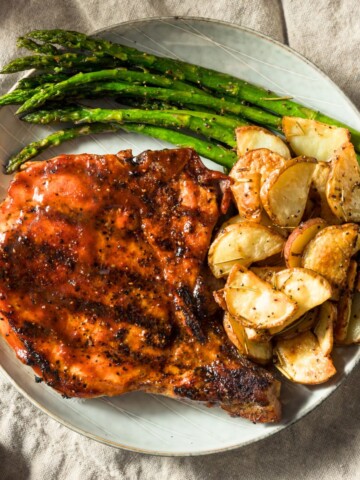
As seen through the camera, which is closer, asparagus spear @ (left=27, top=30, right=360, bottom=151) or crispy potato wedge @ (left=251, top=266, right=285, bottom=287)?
crispy potato wedge @ (left=251, top=266, right=285, bottom=287)

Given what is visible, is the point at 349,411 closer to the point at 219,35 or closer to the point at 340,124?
the point at 340,124

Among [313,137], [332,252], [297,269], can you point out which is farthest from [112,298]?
[313,137]

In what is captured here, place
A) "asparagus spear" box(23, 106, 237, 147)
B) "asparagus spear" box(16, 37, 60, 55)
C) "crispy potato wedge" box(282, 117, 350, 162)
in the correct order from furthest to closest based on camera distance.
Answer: "asparagus spear" box(16, 37, 60, 55) → "asparagus spear" box(23, 106, 237, 147) → "crispy potato wedge" box(282, 117, 350, 162)

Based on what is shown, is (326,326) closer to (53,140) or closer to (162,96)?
(162,96)

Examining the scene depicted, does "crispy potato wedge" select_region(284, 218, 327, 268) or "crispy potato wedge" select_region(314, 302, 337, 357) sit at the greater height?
"crispy potato wedge" select_region(284, 218, 327, 268)

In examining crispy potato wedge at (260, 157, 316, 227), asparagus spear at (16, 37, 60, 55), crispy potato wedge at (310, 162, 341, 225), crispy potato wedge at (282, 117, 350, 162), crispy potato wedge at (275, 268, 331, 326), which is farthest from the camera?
asparagus spear at (16, 37, 60, 55)

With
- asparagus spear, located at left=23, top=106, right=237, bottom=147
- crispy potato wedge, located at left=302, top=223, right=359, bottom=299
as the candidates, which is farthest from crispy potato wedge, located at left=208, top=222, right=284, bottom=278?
asparagus spear, located at left=23, top=106, right=237, bottom=147

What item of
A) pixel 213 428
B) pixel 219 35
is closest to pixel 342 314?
pixel 213 428

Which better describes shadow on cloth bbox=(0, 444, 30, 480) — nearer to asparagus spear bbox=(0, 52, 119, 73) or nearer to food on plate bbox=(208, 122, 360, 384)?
food on plate bbox=(208, 122, 360, 384)
